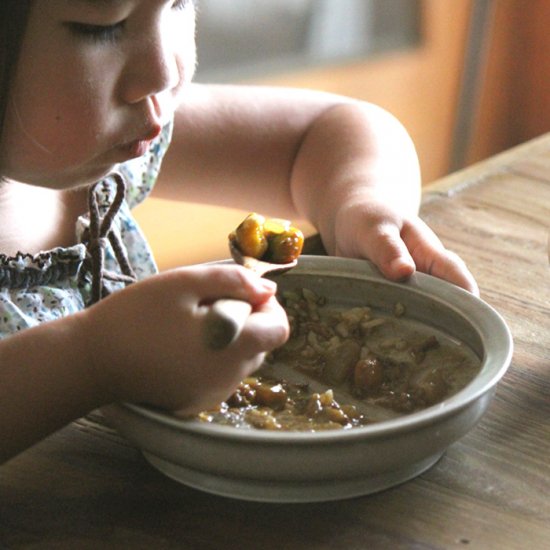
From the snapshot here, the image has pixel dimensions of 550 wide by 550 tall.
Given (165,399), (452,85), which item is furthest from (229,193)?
(452,85)

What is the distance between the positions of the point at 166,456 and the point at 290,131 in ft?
2.24

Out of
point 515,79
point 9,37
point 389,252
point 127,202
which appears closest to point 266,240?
point 389,252

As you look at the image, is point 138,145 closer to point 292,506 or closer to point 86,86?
point 86,86

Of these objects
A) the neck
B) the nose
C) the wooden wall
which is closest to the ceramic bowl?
the nose

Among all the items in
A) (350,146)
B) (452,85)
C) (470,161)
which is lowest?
(470,161)

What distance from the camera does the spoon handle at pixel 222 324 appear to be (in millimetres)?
582

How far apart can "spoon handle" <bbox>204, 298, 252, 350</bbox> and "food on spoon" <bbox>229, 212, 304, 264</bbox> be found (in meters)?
0.16

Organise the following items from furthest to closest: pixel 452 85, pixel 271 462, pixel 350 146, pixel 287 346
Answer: pixel 452 85 < pixel 350 146 < pixel 287 346 < pixel 271 462

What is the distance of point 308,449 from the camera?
0.56 meters

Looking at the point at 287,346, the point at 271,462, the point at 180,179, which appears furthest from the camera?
the point at 180,179

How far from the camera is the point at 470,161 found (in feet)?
10.3

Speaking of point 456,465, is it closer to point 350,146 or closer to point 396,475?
point 396,475

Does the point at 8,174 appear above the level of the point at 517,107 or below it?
above

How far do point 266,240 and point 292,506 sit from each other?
237 millimetres
